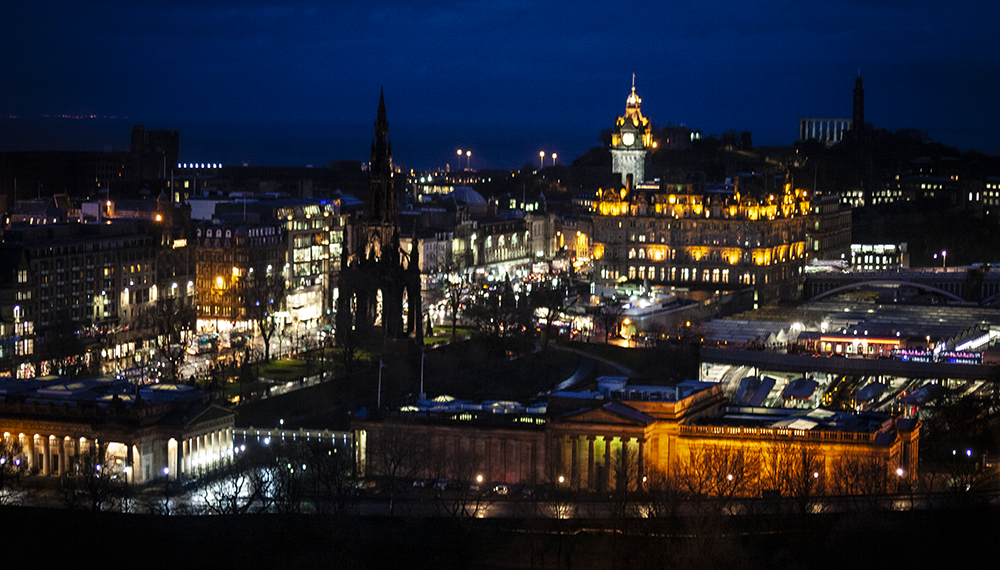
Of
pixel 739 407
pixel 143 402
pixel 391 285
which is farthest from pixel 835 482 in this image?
pixel 391 285

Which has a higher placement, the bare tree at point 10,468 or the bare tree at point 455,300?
the bare tree at point 455,300

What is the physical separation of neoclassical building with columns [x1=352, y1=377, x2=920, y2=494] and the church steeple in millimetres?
34535

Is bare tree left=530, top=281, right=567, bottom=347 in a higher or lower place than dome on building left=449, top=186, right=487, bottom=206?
lower

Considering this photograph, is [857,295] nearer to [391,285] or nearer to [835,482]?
[391,285]

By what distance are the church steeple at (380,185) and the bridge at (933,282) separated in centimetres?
5104

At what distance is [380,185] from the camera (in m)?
125

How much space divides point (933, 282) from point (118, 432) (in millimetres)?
87303

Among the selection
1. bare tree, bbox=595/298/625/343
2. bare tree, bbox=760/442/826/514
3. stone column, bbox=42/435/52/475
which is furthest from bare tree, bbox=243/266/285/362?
bare tree, bbox=760/442/826/514

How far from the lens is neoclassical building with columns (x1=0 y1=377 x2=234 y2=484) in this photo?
90.3 meters

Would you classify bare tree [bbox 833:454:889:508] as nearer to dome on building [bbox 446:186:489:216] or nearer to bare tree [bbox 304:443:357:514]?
bare tree [bbox 304:443:357:514]

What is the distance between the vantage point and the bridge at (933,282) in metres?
159

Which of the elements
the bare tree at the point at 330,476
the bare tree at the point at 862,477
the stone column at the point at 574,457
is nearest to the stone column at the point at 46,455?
the bare tree at the point at 330,476

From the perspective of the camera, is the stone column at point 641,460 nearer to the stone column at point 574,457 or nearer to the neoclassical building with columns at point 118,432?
the stone column at point 574,457

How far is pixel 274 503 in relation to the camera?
84250mm
